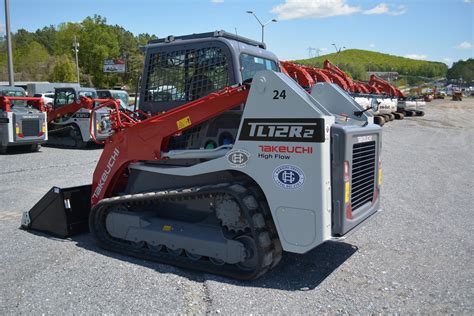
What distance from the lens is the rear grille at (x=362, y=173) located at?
436 cm

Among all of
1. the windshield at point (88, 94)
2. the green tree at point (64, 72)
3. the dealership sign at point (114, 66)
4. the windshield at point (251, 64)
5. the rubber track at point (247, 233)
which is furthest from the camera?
the dealership sign at point (114, 66)

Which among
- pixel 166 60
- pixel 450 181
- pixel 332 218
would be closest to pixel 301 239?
pixel 332 218

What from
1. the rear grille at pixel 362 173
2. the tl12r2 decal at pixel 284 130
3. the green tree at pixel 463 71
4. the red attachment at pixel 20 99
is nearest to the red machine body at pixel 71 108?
the red attachment at pixel 20 99

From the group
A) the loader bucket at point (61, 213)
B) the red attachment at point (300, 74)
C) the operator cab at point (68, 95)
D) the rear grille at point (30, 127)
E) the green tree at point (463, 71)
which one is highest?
Result: the green tree at point (463, 71)

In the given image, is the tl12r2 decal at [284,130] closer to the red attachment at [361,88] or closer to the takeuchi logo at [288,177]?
the takeuchi logo at [288,177]

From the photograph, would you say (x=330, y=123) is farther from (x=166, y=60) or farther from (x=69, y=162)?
(x=69, y=162)

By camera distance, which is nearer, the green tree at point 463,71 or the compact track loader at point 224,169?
the compact track loader at point 224,169

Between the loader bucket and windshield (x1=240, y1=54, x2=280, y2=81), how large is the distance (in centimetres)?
256

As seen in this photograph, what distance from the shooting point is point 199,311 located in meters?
3.69

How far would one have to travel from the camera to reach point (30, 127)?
13.9 metres

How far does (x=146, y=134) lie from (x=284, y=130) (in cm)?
170

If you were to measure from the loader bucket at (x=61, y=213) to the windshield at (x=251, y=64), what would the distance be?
2.56 meters

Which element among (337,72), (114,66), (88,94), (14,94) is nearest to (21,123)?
(14,94)

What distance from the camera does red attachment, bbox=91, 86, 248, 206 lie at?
14.7 feet
